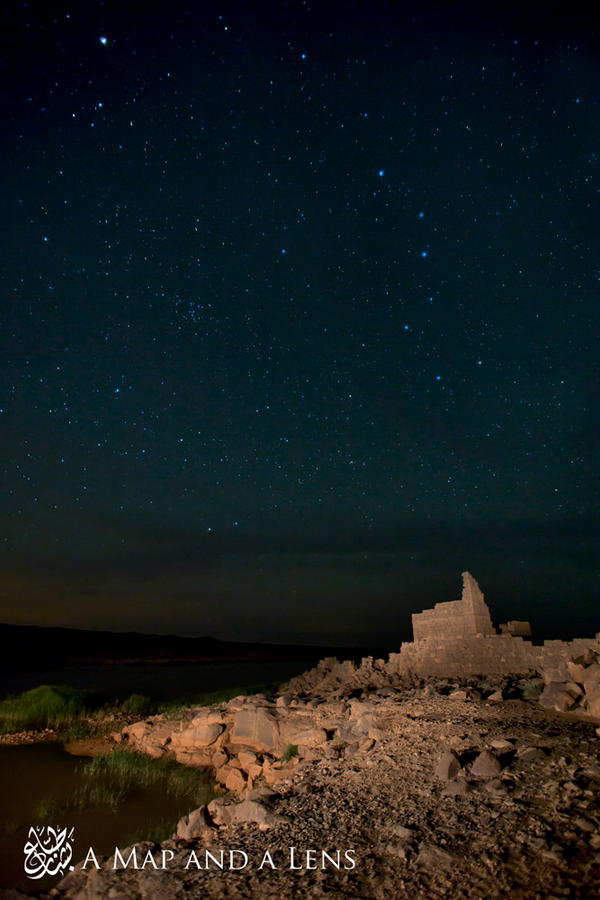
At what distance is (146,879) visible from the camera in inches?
190

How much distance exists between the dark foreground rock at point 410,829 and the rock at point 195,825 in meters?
0.02

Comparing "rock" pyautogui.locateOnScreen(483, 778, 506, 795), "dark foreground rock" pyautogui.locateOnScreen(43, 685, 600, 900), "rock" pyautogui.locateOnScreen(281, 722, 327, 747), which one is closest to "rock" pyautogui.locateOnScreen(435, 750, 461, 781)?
"dark foreground rock" pyautogui.locateOnScreen(43, 685, 600, 900)

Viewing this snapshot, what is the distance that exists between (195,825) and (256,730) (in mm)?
6560

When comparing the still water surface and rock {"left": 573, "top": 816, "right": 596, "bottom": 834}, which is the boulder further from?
rock {"left": 573, "top": 816, "right": 596, "bottom": 834}

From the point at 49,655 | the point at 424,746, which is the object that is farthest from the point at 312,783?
the point at 49,655

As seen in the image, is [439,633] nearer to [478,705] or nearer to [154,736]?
[478,705]

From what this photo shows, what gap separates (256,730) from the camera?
40.1ft

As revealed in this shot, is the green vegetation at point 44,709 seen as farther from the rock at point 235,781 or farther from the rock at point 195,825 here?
the rock at point 195,825

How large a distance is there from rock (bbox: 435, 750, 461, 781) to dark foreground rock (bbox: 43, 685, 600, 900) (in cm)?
1

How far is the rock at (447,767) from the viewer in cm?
623

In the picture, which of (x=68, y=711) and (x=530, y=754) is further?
(x=68, y=711)

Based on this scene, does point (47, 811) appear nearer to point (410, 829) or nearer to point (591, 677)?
point (410, 829)

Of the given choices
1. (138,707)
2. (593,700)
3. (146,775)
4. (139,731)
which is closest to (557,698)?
(593,700)

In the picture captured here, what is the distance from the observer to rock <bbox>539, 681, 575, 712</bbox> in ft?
28.5
